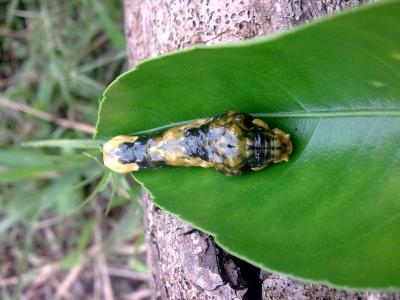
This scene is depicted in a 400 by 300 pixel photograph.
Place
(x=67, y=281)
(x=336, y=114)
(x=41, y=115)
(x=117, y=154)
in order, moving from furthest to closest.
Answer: (x=67, y=281)
(x=41, y=115)
(x=117, y=154)
(x=336, y=114)

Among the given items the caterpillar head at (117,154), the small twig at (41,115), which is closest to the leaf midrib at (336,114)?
the caterpillar head at (117,154)

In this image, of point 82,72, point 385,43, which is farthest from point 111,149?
→ point 82,72

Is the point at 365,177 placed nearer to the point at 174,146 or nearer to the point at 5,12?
the point at 174,146

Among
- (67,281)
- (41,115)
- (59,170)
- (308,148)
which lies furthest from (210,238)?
(67,281)

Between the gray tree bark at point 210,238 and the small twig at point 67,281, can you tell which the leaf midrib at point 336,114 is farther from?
the small twig at point 67,281

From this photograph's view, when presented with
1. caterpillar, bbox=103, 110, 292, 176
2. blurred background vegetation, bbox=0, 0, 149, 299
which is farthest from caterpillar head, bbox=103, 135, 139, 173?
blurred background vegetation, bbox=0, 0, 149, 299

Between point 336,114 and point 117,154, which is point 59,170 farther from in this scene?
point 336,114
